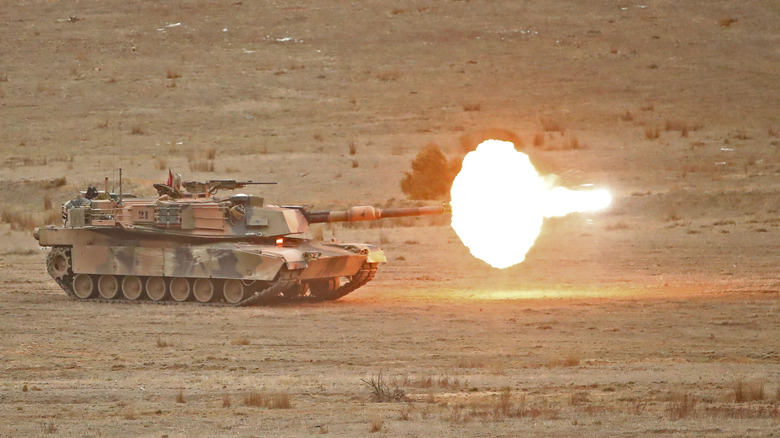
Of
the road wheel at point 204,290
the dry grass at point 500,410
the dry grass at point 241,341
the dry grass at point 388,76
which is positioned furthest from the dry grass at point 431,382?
the dry grass at point 388,76

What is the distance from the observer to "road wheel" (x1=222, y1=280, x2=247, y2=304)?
24288mm

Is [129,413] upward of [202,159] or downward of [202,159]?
downward

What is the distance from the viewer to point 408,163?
4125 cm

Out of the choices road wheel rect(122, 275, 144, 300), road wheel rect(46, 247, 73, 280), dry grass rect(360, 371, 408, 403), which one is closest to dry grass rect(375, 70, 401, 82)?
road wheel rect(46, 247, 73, 280)

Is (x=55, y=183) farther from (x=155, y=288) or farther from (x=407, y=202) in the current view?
(x=155, y=288)

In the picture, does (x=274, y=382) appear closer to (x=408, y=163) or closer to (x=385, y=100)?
(x=408, y=163)

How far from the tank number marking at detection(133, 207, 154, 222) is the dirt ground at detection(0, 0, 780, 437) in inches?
57.0

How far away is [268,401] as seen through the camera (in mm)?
14461

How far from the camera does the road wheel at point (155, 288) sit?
2520 centimetres

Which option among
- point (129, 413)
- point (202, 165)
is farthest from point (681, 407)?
point (202, 165)

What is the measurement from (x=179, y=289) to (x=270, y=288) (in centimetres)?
199

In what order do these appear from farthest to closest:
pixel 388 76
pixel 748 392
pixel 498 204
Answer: pixel 388 76 < pixel 498 204 < pixel 748 392

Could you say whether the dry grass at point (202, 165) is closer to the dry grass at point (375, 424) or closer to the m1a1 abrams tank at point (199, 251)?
the m1a1 abrams tank at point (199, 251)

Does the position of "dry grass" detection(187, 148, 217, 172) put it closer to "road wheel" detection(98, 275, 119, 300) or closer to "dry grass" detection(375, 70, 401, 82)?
"dry grass" detection(375, 70, 401, 82)
